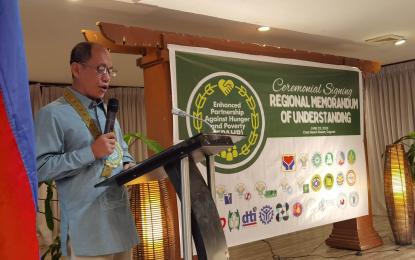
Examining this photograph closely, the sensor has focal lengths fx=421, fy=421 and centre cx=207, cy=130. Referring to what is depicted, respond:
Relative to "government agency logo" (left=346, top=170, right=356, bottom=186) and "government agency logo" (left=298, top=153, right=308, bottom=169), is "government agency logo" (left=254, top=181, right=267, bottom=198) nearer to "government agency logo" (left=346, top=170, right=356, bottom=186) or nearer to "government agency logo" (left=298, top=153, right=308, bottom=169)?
"government agency logo" (left=298, top=153, right=308, bottom=169)

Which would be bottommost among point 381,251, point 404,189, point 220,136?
point 381,251

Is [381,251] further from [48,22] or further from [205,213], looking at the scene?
[48,22]

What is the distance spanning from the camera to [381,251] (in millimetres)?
4402

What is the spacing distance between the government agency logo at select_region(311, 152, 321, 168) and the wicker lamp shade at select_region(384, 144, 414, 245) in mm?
910

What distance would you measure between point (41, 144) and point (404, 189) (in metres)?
4.08

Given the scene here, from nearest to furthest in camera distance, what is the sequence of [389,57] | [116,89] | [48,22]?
1. [48,22]
2. [389,57]
3. [116,89]

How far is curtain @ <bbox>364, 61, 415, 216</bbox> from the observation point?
648 cm

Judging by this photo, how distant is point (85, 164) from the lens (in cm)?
143

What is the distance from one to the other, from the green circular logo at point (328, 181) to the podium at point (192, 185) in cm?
313

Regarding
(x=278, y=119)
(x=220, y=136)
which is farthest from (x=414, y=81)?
(x=220, y=136)

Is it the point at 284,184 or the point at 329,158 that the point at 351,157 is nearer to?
the point at 329,158

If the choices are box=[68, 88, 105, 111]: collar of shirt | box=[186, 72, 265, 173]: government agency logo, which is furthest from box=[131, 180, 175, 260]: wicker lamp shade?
box=[68, 88, 105, 111]: collar of shirt

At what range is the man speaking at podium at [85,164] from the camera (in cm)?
143

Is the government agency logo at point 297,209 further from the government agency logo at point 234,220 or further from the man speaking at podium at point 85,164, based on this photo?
the man speaking at podium at point 85,164
